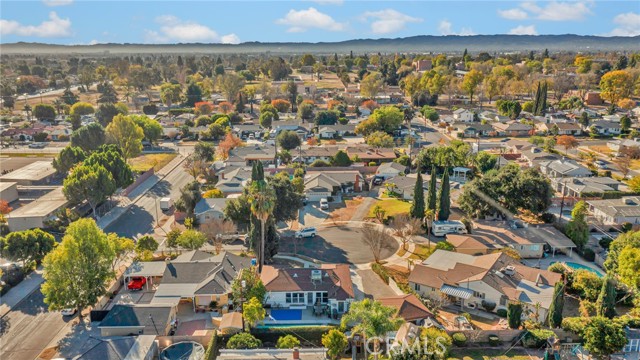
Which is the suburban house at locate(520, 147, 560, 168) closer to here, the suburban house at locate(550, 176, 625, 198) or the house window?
the suburban house at locate(550, 176, 625, 198)

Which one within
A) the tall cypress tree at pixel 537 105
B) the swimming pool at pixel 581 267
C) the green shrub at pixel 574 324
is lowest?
the swimming pool at pixel 581 267

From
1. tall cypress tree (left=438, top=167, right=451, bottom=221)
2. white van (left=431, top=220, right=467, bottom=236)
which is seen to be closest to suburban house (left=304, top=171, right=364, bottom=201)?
tall cypress tree (left=438, top=167, right=451, bottom=221)

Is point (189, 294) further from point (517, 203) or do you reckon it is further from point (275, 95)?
point (275, 95)

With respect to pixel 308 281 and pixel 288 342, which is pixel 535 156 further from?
pixel 288 342

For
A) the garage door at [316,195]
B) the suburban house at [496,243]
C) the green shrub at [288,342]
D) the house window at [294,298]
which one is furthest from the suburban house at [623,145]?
the green shrub at [288,342]

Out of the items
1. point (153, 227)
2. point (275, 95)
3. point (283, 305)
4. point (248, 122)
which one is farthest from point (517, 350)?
point (275, 95)

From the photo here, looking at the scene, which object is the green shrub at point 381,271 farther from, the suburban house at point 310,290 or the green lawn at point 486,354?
the green lawn at point 486,354
